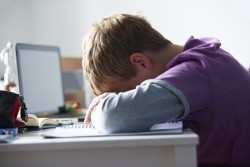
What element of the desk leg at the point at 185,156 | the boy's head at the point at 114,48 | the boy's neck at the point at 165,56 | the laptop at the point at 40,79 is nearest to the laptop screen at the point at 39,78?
the laptop at the point at 40,79

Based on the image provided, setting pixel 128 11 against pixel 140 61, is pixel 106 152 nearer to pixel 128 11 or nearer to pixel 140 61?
pixel 140 61

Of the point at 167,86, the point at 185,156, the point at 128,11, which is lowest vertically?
the point at 185,156

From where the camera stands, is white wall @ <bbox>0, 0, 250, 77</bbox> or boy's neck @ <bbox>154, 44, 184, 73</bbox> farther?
white wall @ <bbox>0, 0, 250, 77</bbox>

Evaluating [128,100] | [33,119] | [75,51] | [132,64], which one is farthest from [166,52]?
[75,51]

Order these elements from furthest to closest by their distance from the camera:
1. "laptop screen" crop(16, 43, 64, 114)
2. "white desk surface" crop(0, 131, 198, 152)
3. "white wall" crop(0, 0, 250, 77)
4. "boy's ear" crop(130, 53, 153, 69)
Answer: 1. "white wall" crop(0, 0, 250, 77)
2. "laptop screen" crop(16, 43, 64, 114)
3. "boy's ear" crop(130, 53, 153, 69)
4. "white desk surface" crop(0, 131, 198, 152)

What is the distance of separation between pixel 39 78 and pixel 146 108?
1.04m

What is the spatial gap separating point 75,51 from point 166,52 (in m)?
2.02

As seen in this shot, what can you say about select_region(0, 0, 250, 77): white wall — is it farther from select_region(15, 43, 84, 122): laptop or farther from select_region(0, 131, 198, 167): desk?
select_region(0, 131, 198, 167): desk

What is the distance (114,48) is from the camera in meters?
0.92

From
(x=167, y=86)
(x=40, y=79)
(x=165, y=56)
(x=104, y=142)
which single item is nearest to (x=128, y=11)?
(x=40, y=79)

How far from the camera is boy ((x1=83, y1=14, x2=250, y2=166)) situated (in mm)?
750

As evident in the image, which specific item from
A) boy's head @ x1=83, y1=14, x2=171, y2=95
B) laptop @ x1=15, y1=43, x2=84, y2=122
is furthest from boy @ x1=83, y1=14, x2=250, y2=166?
laptop @ x1=15, y1=43, x2=84, y2=122

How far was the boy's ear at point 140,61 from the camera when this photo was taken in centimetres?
92

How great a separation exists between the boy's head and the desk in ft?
0.85
